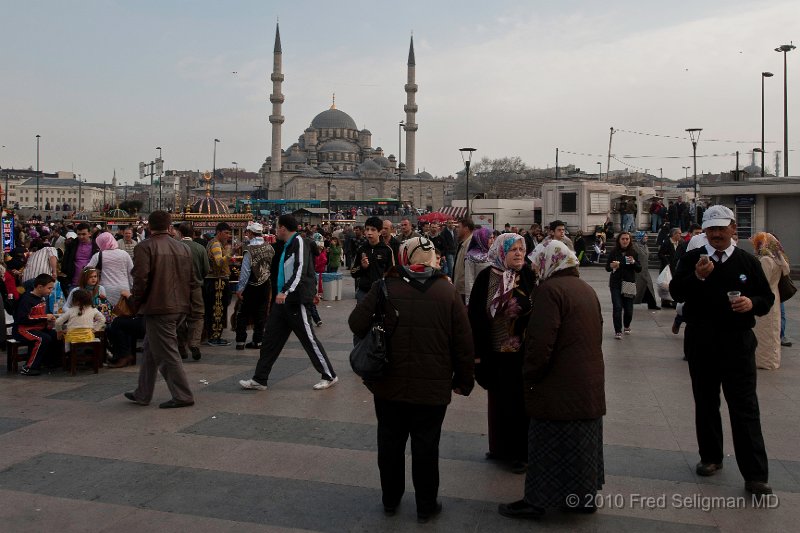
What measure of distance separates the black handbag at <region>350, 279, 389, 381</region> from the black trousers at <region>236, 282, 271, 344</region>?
19.3 feet

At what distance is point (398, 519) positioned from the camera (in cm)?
420

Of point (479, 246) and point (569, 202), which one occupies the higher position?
point (569, 202)

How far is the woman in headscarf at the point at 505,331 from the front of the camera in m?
4.84

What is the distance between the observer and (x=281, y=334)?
7.31 meters

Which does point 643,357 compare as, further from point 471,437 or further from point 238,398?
point 238,398

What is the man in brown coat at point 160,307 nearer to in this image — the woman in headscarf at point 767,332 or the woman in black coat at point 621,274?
the woman in headscarf at point 767,332

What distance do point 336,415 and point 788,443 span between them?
11.9 feet

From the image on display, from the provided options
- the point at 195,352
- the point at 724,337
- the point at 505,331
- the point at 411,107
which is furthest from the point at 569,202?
the point at 411,107

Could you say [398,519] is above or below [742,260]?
below

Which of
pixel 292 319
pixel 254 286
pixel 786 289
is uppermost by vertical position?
pixel 786 289

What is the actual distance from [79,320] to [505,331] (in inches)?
215

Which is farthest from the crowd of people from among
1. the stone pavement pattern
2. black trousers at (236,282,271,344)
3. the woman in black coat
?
the woman in black coat

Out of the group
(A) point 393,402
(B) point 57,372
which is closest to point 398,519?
(A) point 393,402

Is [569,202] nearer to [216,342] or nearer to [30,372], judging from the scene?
[216,342]
